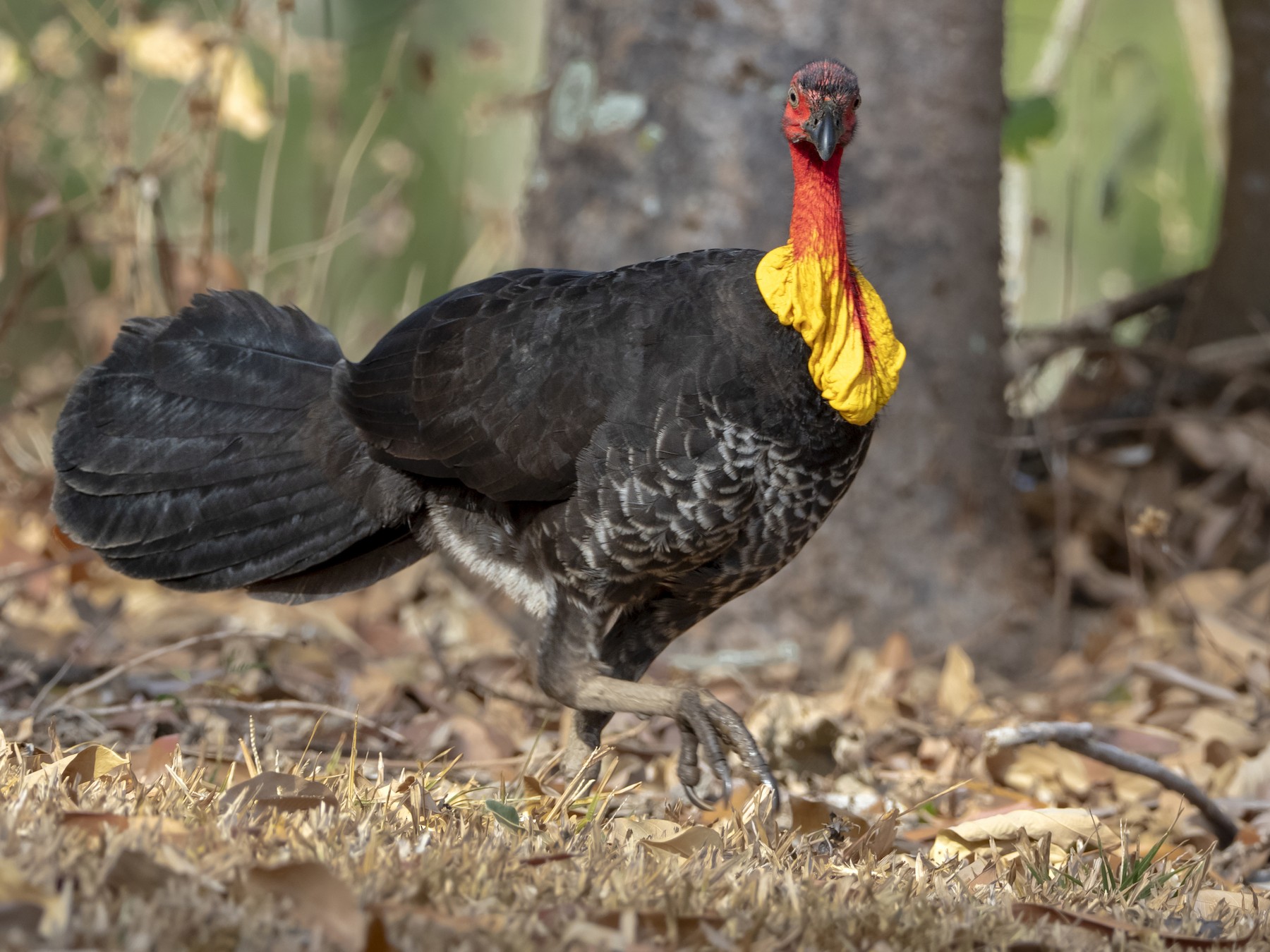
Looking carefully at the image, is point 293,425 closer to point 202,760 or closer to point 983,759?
point 202,760

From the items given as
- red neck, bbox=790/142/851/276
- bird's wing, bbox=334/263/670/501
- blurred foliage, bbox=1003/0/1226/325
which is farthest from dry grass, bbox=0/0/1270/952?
blurred foliage, bbox=1003/0/1226/325

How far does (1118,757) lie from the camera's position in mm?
2613

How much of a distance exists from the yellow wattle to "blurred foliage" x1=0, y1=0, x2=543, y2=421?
194 cm

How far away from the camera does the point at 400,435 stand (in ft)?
9.38

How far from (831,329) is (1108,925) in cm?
122

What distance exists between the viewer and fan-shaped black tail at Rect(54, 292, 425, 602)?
9.65 ft

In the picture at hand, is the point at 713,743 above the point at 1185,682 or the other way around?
above

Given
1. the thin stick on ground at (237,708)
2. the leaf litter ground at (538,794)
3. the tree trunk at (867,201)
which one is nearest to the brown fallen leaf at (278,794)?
the leaf litter ground at (538,794)

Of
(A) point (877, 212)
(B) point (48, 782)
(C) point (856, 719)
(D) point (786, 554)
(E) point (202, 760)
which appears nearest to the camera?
(B) point (48, 782)

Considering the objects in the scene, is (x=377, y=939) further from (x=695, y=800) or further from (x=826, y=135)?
(x=826, y=135)

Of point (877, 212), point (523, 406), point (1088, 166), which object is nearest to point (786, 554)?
point (523, 406)

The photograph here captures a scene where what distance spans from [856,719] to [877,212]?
1566 millimetres

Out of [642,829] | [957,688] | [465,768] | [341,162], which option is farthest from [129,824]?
[341,162]

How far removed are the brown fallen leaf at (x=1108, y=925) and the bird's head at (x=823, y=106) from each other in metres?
1.43
